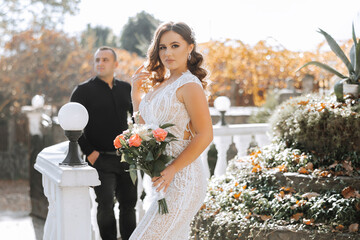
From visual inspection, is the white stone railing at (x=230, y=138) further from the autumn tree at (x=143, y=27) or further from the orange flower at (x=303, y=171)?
the autumn tree at (x=143, y=27)

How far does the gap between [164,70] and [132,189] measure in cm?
153

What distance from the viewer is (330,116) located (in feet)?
14.8

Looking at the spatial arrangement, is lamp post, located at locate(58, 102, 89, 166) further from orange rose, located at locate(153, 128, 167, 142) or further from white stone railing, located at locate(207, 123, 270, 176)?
white stone railing, located at locate(207, 123, 270, 176)

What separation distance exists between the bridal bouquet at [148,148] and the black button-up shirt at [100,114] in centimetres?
160

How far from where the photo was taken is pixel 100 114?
4.27m

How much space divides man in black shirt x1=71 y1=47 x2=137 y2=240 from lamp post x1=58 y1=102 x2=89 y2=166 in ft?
4.08

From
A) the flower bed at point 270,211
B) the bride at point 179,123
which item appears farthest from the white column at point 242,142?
the bride at point 179,123

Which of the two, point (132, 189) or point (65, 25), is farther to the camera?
point (65, 25)

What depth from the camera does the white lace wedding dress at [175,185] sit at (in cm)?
268

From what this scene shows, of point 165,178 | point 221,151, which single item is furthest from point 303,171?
point 165,178

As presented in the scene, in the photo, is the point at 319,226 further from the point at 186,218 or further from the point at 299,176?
the point at 186,218

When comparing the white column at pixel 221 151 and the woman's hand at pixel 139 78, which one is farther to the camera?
the white column at pixel 221 151

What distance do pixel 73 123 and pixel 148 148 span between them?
562 mm

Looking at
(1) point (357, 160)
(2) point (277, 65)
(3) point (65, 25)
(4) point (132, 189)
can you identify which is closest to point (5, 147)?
(3) point (65, 25)
